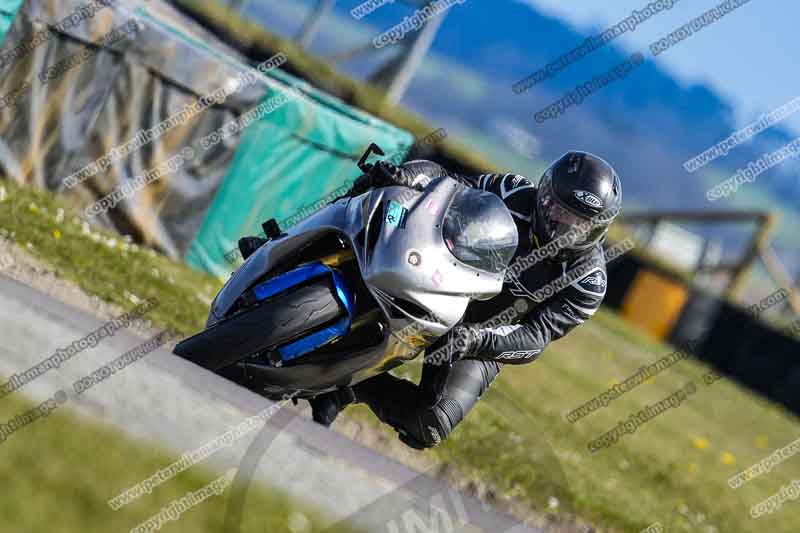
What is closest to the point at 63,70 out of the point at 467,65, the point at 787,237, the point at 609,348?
the point at 609,348

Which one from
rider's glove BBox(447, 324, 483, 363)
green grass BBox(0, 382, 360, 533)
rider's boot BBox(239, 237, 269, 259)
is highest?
green grass BBox(0, 382, 360, 533)

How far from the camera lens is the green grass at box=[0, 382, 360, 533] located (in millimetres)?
2816

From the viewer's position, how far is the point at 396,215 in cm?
484

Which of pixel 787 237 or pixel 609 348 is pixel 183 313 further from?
pixel 787 237

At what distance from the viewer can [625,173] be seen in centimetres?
6138

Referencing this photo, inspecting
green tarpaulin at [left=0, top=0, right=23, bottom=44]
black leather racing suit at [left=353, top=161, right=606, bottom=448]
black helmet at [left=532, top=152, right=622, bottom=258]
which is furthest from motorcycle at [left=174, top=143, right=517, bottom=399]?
green tarpaulin at [left=0, top=0, right=23, bottom=44]

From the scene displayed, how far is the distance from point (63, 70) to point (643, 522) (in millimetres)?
5508

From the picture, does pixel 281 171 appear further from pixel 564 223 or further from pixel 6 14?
pixel 564 223

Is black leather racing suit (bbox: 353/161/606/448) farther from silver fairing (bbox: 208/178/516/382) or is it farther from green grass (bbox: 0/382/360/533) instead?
green grass (bbox: 0/382/360/533)

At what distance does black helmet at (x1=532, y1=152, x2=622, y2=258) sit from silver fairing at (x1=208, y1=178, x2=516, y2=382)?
0.61 m

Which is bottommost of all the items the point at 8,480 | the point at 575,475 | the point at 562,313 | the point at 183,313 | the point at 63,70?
the point at 575,475

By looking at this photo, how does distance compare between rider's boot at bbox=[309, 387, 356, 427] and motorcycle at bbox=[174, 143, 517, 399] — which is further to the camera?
rider's boot at bbox=[309, 387, 356, 427]

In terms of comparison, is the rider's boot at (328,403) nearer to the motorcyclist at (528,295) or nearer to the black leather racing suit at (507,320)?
the motorcyclist at (528,295)

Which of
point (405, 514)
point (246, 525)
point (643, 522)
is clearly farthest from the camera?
point (643, 522)
